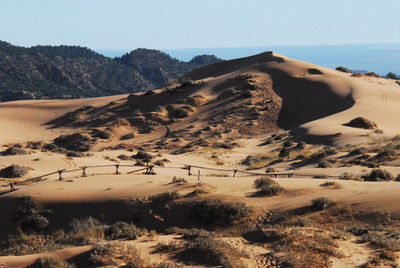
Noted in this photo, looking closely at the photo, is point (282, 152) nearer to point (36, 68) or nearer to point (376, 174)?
point (376, 174)

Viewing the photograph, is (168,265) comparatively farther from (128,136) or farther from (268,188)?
(128,136)

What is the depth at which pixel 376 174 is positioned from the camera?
1891 cm

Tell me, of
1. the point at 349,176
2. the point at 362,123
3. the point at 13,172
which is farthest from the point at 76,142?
the point at 349,176

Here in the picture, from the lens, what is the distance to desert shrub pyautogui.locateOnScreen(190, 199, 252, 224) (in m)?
13.8

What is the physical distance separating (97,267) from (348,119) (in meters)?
35.8

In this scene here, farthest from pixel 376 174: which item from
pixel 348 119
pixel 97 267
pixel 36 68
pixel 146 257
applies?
pixel 36 68

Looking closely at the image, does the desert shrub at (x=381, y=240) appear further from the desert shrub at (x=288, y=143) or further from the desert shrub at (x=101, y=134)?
the desert shrub at (x=101, y=134)

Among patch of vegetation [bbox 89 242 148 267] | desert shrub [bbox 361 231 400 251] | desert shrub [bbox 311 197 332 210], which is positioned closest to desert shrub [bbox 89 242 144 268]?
patch of vegetation [bbox 89 242 148 267]

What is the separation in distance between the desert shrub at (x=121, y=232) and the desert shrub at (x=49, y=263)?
2570 mm

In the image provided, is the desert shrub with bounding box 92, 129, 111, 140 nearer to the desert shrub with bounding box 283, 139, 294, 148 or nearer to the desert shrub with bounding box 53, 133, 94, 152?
the desert shrub with bounding box 53, 133, 94, 152

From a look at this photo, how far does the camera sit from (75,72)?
142125 millimetres

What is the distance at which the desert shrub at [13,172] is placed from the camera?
23.6 m

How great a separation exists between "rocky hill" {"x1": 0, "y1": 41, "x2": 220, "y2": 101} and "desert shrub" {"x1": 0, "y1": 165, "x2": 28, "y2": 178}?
93.0m

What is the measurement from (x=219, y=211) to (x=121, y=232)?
3385 mm
